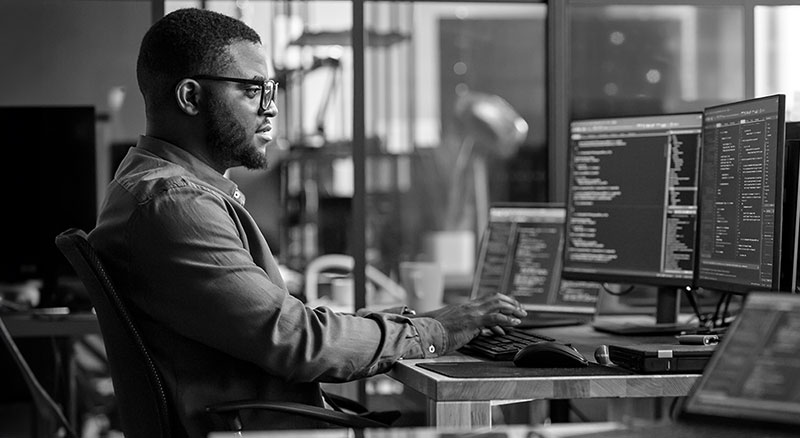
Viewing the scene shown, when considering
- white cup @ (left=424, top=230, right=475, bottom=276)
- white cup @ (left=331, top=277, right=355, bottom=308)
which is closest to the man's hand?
white cup @ (left=331, top=277, right=355, bottom=308)

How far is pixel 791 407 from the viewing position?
1.12m

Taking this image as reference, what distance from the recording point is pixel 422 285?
3068 mm

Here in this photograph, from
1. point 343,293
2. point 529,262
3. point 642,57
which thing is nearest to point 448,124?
point 642,57

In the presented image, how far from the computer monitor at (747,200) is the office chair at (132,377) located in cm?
86

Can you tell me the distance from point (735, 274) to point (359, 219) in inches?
43.4

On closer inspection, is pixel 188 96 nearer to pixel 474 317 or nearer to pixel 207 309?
pixel 207 309

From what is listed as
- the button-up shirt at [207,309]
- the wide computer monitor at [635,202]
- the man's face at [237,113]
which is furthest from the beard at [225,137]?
the wide computer monitor at [635,202]

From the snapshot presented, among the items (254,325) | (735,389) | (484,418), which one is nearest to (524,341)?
(484,418)

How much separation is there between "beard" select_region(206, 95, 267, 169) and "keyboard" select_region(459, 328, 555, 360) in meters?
0.59

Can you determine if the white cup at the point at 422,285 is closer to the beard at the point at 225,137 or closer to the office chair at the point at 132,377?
the beard at the point at 225,137

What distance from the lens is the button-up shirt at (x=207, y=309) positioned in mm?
1912

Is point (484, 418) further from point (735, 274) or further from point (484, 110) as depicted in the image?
point (484, 110)

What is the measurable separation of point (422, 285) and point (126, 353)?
1276 mm

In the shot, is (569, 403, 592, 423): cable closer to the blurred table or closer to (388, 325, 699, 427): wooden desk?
(388, 325, 699, 427): wooden desk
